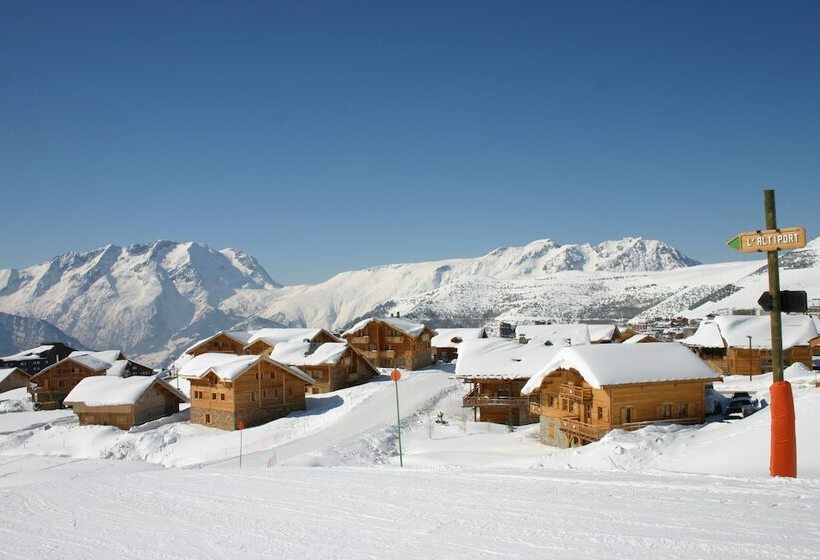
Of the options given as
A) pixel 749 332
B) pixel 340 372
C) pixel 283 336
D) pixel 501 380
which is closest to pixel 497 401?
pixel 501 380

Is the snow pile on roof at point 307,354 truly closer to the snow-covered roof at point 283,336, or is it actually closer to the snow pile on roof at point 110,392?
the snow-covered roof at point 283,336

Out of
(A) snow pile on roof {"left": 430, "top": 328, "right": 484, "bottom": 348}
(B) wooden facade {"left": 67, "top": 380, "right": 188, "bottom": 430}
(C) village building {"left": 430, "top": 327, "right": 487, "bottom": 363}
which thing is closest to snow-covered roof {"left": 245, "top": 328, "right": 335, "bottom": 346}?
(A) snow pile on roof {"left": 430, "top": 328, "right": 484, "bottom": 348}

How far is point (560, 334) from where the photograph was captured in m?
63.6

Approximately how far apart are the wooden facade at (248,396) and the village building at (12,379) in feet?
142

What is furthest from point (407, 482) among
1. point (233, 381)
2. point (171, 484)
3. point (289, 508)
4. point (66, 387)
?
point (66, 387)

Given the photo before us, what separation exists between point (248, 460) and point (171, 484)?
23071 mm

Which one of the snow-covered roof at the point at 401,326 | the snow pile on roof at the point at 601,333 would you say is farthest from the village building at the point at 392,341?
the snow pile on roof at the point at 601,333

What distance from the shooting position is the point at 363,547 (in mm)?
8281

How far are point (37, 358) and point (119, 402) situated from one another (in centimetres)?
6133

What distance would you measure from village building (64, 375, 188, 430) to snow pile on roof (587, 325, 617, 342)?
45429 millimetres

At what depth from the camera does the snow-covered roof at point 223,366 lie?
46094mm

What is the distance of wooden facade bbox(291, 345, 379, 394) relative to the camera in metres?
55.4

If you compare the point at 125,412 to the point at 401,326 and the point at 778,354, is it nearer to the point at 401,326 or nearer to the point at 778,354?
the point at 401,326

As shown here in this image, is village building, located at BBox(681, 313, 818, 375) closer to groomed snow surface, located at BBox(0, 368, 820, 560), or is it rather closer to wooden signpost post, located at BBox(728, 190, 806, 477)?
groomed snow surface, located at BBox(0, 368, 820, 560)
